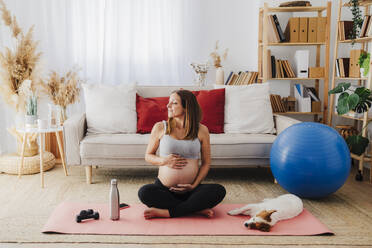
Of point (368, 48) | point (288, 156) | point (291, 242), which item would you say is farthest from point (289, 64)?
point (291, 242)

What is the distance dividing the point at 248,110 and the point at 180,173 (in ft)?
4.47

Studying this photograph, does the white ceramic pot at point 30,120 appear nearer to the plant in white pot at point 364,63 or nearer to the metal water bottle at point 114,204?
the metal water bottle at point 114,204

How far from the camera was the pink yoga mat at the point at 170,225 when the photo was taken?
226 centimetres

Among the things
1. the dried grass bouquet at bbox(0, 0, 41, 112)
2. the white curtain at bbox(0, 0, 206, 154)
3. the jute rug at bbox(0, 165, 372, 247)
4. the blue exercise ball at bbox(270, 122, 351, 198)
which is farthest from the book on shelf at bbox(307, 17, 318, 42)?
the dried grass bouquet at bbox(0, 0, 41, 112)

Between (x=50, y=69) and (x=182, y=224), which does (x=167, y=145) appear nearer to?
(x=182, y=224)

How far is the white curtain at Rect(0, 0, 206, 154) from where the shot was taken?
171 inches

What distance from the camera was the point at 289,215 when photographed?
2486 mm

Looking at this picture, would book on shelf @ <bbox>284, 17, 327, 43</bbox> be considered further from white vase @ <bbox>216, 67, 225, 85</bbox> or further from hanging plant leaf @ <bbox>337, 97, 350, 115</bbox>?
hanging plant leaf @ <bbox>337, 97, 350, 115</bbox>

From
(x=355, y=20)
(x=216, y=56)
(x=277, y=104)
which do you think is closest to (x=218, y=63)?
(x=216, y=56)

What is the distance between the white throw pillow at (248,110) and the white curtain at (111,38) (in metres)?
1.12

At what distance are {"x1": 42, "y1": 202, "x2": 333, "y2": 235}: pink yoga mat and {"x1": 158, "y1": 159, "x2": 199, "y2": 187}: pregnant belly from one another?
0.24 metres

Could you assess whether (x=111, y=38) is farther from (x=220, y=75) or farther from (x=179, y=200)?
(x=179, y=200)

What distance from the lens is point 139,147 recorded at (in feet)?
10.4

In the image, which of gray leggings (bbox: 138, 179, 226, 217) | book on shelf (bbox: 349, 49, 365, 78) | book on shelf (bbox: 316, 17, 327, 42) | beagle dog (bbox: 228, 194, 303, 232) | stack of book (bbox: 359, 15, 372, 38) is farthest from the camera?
book on shelf (bbox: 316, 17, 327, 42)
